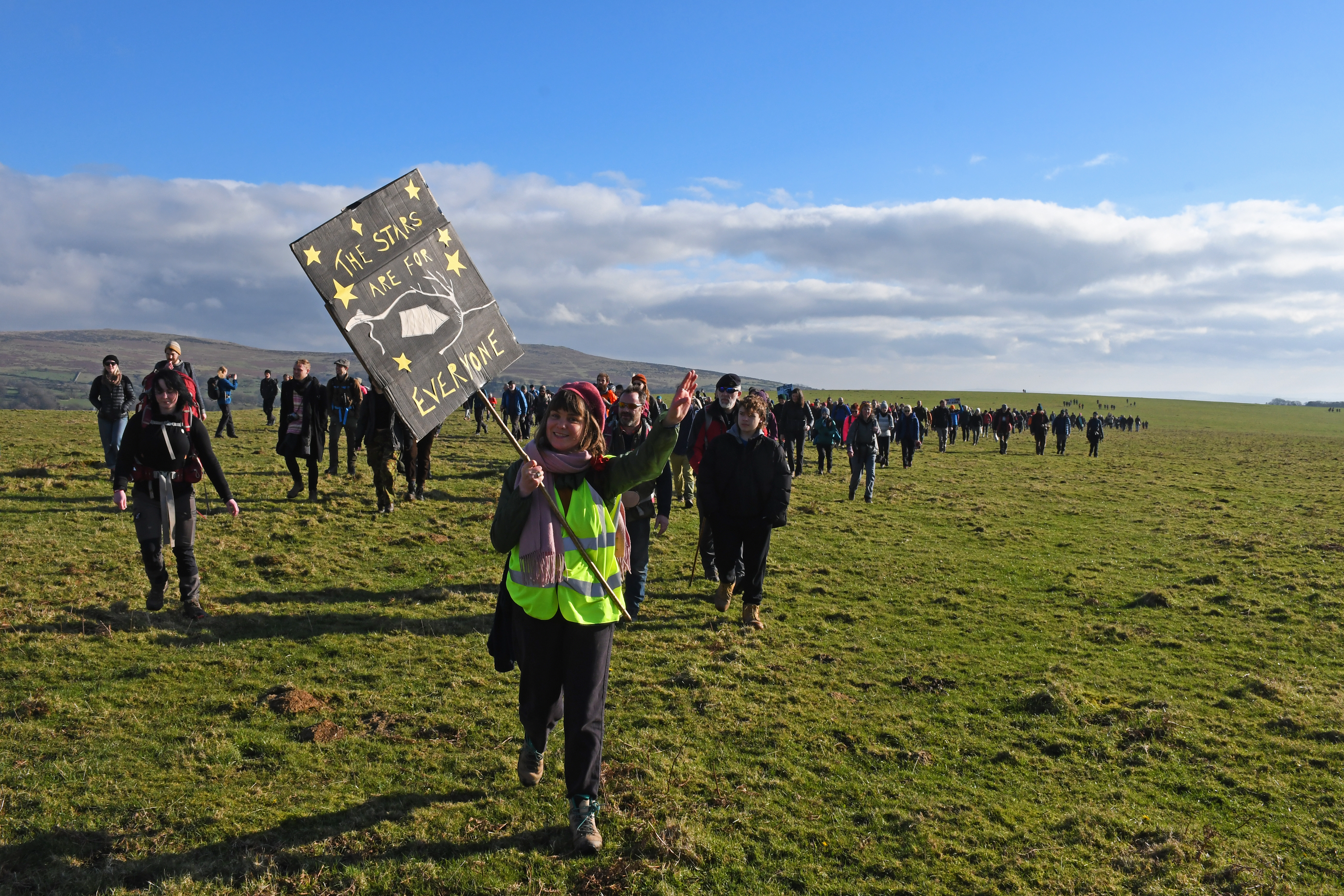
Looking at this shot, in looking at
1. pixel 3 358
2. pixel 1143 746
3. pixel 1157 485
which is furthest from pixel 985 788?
pixel 3 358

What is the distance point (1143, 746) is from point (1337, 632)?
516 cm

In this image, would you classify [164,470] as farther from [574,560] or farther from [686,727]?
[686,727]

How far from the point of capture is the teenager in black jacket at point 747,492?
7680mm

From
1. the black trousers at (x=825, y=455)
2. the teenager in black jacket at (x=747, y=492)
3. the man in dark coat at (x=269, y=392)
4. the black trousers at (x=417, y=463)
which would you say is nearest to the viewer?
the teenager in black jacket at (x=747, y=492)

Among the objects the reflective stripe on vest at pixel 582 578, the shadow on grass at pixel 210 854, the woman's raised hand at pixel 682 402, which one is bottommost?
the shadow on grass at pixel 210 854

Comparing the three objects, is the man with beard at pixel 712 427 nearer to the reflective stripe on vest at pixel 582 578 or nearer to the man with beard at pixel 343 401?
the reflective stripe on vest at pixel 582 578

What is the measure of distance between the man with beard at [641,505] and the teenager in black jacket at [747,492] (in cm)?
67

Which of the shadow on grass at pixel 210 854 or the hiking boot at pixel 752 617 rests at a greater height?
the hiking boot at pixel 752 617

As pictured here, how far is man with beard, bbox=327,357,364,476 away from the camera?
46.5 ft

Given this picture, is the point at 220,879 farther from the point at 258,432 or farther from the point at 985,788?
the point at 258,432

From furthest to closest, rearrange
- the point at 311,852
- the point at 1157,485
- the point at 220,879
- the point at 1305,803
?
1. the point at 1157,485
2. the point at 1305,803
3. the point at 311,852
4. the point at 220,879

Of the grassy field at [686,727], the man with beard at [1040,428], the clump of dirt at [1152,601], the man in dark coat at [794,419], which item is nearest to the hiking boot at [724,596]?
the grassy field at [686,727]

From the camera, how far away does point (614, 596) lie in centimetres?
410

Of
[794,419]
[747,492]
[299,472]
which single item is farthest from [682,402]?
Result: [794,419]
